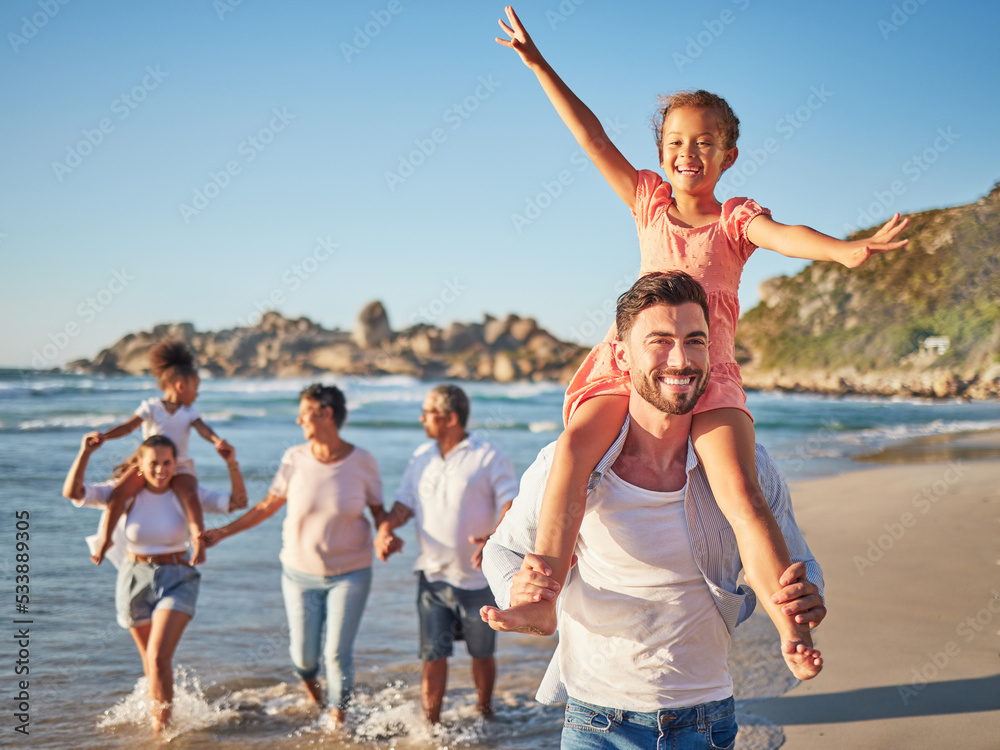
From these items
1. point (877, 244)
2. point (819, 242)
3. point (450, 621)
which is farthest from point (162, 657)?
point (877, 244)

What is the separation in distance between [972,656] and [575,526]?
4.57m

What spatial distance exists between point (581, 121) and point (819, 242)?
3.76 feet

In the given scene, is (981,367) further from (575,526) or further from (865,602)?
(575,526)

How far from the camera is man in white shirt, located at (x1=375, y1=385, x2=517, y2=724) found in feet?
16.9

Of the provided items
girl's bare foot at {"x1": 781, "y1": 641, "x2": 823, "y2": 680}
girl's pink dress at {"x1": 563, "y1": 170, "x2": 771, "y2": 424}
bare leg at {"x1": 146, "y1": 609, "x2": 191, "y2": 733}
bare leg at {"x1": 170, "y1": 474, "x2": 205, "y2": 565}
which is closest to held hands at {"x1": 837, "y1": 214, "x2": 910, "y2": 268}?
girl's pink dress at {"x1": 563, "y1": 170, "x2": 771, "y2": 424}

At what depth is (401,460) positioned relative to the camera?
17.7m

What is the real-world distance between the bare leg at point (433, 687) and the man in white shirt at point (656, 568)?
2.93 m

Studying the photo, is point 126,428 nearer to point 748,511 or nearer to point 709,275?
point 709,275

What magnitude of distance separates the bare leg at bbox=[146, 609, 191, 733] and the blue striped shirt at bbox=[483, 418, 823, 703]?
3.14 metres

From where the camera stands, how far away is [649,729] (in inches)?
89.0

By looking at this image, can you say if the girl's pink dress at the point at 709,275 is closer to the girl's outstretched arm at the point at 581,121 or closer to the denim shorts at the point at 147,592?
the girl's outstretched arm at the point at 581,121

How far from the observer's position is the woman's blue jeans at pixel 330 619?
16.7 ft

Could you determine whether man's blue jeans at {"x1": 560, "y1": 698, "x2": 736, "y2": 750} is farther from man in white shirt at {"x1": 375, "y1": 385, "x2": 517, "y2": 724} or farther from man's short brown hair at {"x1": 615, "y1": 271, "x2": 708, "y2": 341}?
man in white shirt at {"x1": 375, "y1": 385, "x2": 517, "y2": 724}

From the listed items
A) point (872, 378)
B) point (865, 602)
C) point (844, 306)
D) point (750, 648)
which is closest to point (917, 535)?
point (865, 602)
